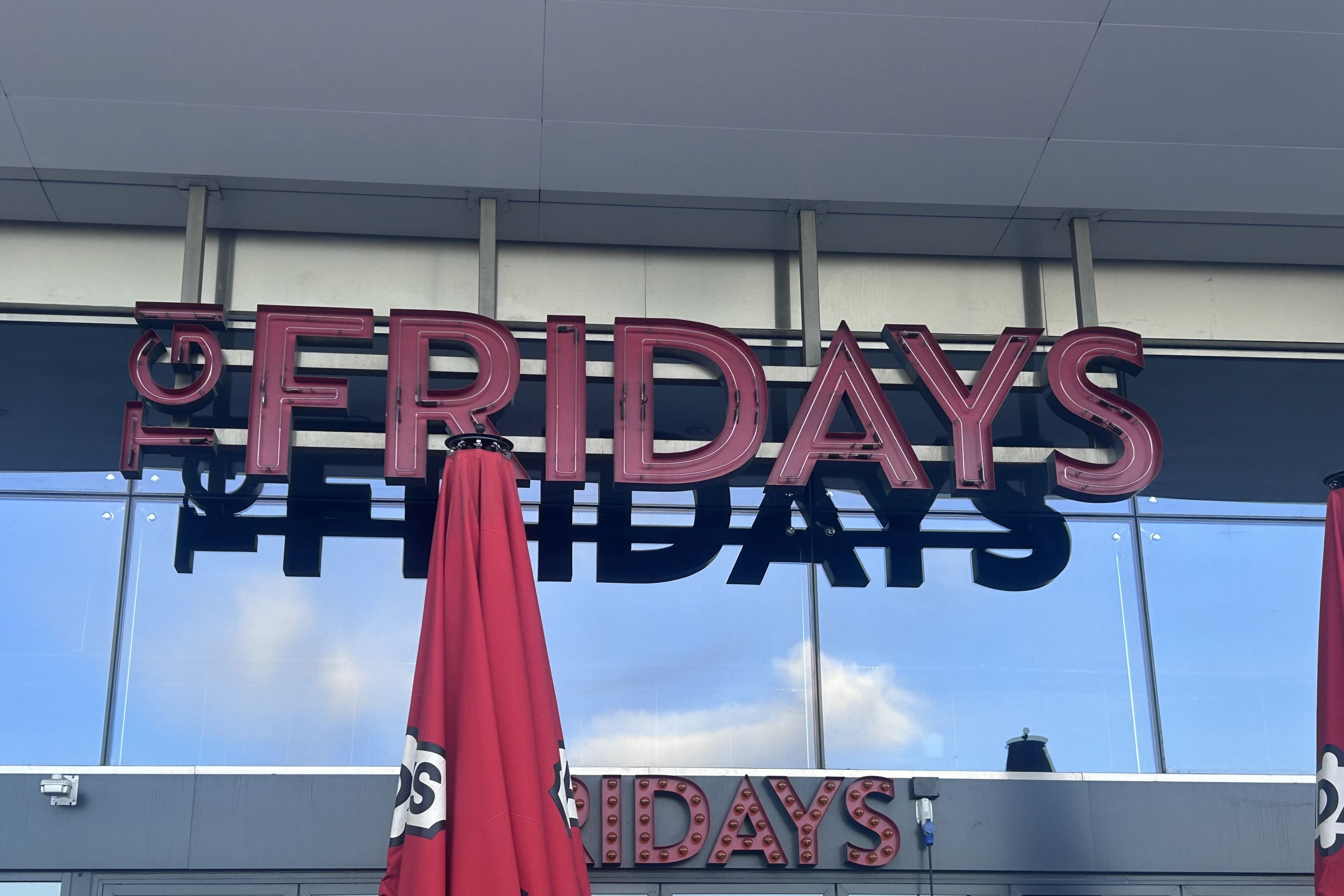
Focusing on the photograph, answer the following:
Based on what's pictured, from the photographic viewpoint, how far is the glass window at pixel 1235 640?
882cm

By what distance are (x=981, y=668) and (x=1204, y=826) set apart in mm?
1640

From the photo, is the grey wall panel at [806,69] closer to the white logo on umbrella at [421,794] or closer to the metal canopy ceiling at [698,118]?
the metal canopy ceiling at [698,118]

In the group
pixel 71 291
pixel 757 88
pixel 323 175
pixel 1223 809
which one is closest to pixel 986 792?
pixel 1223 809

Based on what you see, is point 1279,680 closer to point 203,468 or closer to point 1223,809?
point 1223,809

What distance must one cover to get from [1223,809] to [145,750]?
6619 millimetres

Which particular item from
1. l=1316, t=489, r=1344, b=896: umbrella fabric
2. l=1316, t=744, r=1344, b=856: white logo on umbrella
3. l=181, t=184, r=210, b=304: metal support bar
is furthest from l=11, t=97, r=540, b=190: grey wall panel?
l=1316, t=744, r=1344, b=856: white logo on umbrella

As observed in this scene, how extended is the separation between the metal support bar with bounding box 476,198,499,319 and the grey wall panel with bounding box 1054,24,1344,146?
3.73 metres

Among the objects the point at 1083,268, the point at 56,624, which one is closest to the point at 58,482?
the point at 56,624

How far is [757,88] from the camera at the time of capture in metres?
8.42

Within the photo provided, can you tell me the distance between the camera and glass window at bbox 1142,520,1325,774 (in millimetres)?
8820

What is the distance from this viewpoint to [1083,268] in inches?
369

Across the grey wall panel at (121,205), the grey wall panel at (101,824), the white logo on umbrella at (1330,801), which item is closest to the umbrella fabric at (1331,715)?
the white logo on umbrella at (1330,801)

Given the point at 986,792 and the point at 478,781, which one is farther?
the point at 986,792

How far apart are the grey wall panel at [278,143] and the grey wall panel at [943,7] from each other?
4.95ft
